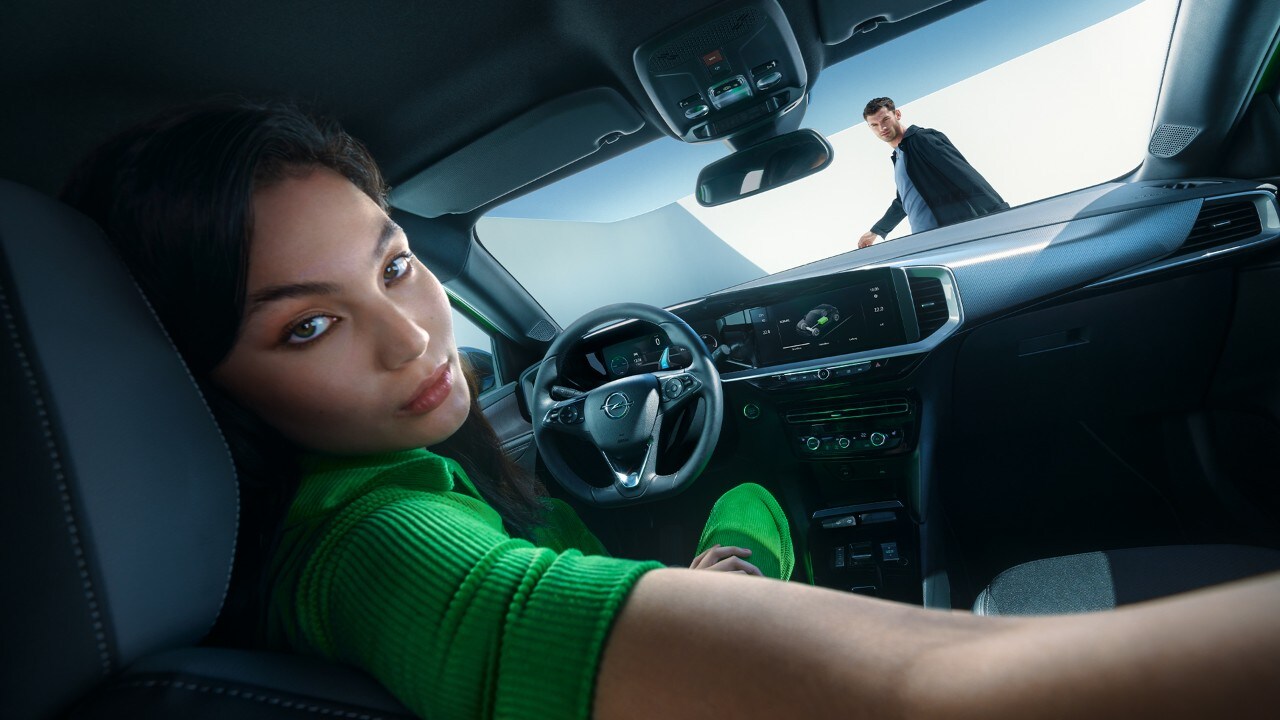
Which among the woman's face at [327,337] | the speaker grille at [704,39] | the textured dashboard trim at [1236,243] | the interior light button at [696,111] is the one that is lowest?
the textured dashboard trim at [1236,243]

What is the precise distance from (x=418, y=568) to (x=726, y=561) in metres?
0.88

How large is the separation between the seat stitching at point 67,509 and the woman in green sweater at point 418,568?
189 mm

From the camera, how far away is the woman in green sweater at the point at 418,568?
0.37 meters

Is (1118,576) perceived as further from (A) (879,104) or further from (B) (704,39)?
(A) (879,104)

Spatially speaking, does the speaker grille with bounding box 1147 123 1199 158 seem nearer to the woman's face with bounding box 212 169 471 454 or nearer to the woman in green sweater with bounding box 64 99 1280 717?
the woman in green sweater with bounding box 64 99 1280 717

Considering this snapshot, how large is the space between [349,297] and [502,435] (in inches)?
82.6

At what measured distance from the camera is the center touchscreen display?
7.04 feet

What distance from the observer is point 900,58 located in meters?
Result: 2.49

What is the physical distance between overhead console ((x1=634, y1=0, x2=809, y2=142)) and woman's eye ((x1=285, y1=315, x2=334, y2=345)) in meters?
1.56

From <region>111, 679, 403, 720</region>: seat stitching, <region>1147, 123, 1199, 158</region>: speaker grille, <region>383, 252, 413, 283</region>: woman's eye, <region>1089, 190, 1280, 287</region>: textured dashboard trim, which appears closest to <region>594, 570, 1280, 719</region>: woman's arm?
<region>111, 679, 403, 720</region>: seat stitching

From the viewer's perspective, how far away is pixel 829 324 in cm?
221

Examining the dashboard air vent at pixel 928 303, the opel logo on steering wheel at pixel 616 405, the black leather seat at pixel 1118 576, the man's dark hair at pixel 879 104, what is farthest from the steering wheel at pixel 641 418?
the man's dark hair at pixel 879 104

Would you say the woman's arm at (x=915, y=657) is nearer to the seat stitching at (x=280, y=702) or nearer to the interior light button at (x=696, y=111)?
the seat stitching at (x=280, y=702)

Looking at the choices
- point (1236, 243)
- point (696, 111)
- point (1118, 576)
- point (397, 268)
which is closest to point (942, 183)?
point (1236, 243)
